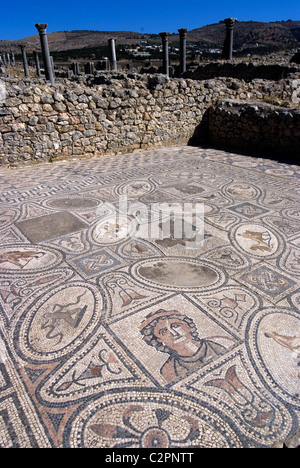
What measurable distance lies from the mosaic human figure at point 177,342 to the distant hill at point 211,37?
2186 inches

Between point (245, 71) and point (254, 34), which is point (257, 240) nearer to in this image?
point (245, 71)

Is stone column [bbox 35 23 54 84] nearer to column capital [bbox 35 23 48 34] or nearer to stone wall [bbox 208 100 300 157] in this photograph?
column capital [bbox 35 23 48 34]

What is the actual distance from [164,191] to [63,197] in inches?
55.9

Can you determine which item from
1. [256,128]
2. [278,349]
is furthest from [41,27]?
[278,349]

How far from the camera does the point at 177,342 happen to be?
199 cm

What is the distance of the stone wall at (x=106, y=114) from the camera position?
5688 millimetres

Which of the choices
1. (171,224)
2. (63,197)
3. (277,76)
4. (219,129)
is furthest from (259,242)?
(277,76)

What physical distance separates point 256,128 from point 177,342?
6195 millimetres

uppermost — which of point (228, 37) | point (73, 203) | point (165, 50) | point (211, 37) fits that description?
point (211, 37)

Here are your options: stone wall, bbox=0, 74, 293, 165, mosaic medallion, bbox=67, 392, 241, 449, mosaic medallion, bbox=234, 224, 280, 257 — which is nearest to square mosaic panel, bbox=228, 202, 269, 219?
mosaic medallion, bbox=234, 224, 280, 257

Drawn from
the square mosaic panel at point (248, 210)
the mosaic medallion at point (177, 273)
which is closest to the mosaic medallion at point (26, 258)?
the mosaic medallion at point (177, 273)

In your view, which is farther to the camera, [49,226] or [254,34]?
[254,34]
